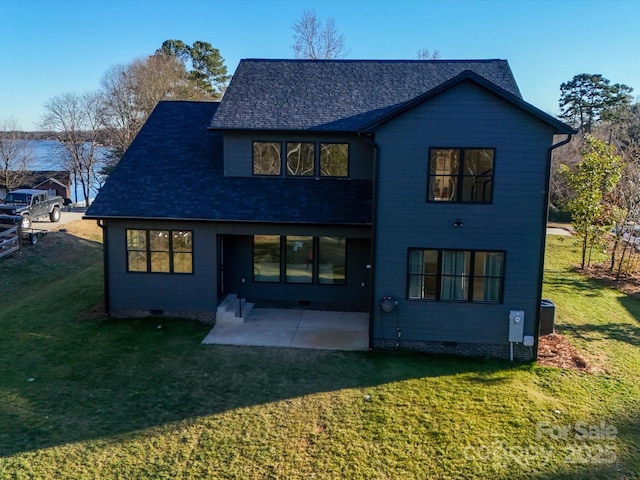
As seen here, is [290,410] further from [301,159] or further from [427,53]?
[427,53]

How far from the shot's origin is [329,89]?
15320 millimetres

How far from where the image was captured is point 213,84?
50.1 meters

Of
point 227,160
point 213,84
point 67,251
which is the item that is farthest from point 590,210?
point 213,84

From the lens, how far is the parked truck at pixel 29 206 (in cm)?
2386

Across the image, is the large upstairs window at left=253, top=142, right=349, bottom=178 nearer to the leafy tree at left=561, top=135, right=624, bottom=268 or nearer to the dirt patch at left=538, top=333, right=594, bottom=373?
the dirt patch at left=538, top=333, right=594, bottom=373

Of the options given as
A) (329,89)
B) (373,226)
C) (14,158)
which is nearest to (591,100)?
(329,89)

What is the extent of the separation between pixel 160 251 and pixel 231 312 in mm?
2665

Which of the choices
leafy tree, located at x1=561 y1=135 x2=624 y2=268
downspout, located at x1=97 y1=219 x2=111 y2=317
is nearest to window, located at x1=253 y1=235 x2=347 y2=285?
downspout, located at x1=97 y1=219 x2=111 y2=317

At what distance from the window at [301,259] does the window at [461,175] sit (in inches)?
150

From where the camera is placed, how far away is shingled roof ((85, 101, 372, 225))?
13203 mm

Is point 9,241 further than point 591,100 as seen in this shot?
No

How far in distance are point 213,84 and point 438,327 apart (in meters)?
44.7

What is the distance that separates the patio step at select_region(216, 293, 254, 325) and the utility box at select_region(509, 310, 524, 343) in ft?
23.2

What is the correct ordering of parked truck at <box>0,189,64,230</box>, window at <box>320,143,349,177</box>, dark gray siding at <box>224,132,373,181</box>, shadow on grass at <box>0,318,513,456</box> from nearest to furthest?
shadow on grass at <box>0,318,513,456</box> < dark gray siding at <box>224,132,373,181</box> < window at <box>320,143,349,177</box> < parked truck at <box>0,189,64,230</box>
